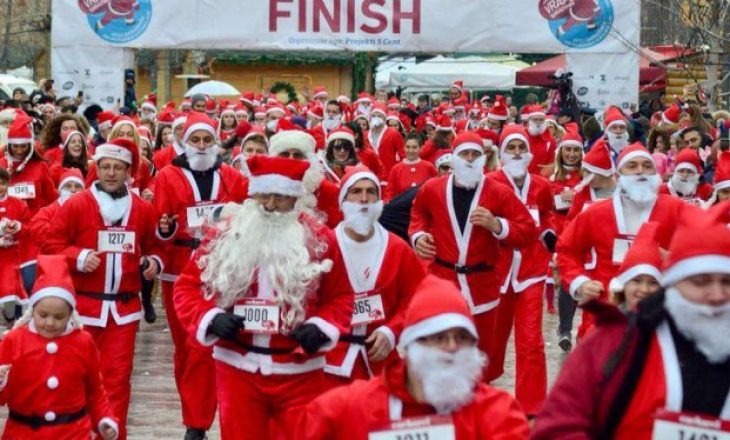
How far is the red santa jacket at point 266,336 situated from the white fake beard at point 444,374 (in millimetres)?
2212

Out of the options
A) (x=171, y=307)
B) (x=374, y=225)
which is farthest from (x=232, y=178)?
(x=374, y=225)

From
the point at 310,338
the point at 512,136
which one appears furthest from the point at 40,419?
the point at 512,136

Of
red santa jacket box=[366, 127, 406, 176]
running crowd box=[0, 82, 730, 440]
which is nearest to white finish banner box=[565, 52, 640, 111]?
red santa jacket box=[366, 127, 406, 176]

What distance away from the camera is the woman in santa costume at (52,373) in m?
8.34

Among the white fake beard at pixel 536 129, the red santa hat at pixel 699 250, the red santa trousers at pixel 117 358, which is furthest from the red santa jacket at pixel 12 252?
the red santa hat at pixel 699 250

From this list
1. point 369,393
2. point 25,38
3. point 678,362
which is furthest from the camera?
point 25,38

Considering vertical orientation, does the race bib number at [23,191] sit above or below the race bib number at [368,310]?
above

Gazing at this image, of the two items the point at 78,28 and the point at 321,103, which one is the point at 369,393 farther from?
the point at 321,103

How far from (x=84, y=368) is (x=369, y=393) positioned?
10.5 feet

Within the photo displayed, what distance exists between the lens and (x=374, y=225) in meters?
8.75

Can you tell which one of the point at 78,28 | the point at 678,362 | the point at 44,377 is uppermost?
the point at 78,28

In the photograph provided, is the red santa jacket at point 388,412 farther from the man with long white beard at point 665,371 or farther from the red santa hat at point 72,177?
the red santa hat at point 72,177

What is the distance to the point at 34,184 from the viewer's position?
1412 cm

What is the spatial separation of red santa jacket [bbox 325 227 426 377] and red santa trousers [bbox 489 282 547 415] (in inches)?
118
